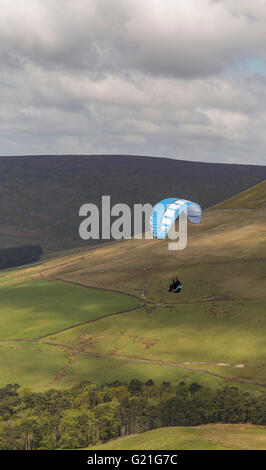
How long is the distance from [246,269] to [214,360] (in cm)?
4935

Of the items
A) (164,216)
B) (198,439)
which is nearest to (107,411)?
(198,439)

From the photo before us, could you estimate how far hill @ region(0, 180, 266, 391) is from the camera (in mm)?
100375

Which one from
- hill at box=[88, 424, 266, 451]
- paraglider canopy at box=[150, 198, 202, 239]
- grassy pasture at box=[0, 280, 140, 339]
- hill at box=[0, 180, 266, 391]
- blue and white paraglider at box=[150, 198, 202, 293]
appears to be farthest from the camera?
grassy pasture at box=[0, 280, 140, 339]

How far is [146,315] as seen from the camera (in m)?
126

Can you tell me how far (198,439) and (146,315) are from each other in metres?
57.0

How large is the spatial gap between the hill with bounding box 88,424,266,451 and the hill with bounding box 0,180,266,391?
41.6 feet

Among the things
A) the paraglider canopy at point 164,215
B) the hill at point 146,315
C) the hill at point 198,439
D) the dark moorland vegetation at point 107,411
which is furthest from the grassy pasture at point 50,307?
the paraglider canopy at point 164,215

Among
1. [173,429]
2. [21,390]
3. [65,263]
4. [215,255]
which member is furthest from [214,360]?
[65,263]

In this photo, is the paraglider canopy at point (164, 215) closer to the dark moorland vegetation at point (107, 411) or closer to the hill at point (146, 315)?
the dark moorland vegetation at point (107, 411)

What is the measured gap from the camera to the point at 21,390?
3570 inches

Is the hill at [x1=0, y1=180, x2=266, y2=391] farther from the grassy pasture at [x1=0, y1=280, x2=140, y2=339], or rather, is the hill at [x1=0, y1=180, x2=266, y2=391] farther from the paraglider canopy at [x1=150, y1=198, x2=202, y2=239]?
the paraglider canopy at [x1=150, y1=198, x2=202, y2=239]

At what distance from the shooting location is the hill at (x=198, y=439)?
220 ft

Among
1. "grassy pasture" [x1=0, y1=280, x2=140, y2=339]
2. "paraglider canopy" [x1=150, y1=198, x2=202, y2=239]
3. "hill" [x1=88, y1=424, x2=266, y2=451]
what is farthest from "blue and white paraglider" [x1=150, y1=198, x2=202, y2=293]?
"grassy pasture" [x1=0, y1=280, x2=140, y2=339]

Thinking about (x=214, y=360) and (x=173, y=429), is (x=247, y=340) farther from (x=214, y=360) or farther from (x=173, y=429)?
(x=173, y=429)
